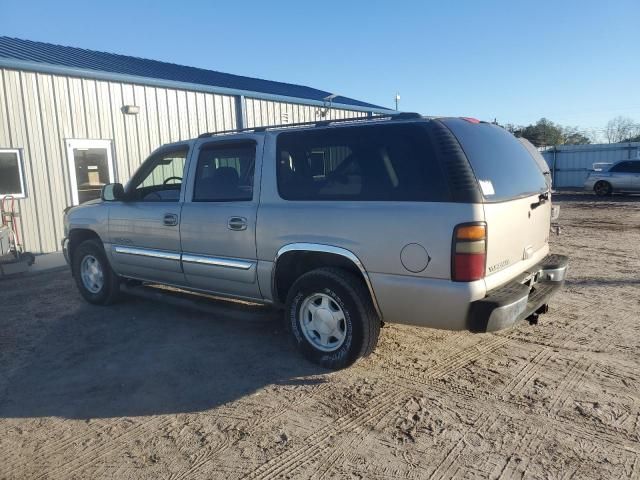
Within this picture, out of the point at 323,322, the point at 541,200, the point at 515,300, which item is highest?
the point at 541,200

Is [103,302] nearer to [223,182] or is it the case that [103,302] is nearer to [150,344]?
[150,344]

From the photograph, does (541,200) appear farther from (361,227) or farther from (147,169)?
(147,169)

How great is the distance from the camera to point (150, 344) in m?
4.95

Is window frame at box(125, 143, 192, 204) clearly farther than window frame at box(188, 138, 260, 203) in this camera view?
Yes

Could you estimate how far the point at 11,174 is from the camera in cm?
974

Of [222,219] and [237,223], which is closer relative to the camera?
[237,223]

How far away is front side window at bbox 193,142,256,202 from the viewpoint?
4664 millimetres

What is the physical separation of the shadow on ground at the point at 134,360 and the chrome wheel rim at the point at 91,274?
1.02ft

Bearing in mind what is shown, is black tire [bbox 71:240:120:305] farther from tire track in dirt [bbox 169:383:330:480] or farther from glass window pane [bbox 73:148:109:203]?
Answer: glass window pane [bbox 73:148:109:203]

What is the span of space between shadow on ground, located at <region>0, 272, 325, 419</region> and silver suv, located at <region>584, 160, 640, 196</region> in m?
20.7

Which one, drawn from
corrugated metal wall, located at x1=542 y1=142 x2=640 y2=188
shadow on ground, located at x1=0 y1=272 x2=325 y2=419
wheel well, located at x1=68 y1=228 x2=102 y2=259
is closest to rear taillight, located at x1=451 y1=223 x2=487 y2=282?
shadow on ground, located at x1=0 y1=272 x2=325 y2=419

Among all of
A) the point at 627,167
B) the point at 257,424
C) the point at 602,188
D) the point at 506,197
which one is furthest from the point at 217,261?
the point at 602,188

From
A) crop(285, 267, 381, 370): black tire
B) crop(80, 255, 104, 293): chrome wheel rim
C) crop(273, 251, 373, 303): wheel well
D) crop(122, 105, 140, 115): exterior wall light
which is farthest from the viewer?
crop(122, 105, 140, 115): exterior wall light

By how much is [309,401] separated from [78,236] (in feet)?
14.0
